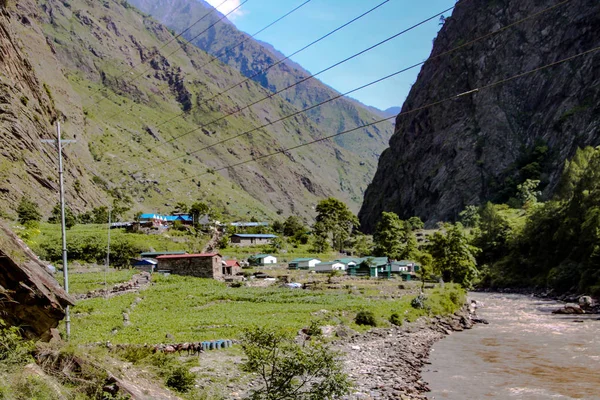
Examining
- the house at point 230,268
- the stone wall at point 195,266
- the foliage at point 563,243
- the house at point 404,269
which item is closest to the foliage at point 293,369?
the stone wall at point 195,266

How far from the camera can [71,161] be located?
117 m

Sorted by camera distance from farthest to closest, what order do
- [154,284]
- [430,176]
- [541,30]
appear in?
[430,176]
[541,30]
[154,284]

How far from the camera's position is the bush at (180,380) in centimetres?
1599

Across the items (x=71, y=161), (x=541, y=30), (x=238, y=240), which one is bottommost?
(x=238, y=240)

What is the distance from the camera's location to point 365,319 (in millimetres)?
37500

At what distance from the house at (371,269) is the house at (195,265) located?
23.9 m

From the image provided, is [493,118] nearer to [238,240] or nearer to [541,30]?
[541,30]

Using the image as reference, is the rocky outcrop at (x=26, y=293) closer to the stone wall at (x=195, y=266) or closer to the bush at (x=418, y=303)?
the bush at (x=418, y=303)

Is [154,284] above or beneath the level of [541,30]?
beneath

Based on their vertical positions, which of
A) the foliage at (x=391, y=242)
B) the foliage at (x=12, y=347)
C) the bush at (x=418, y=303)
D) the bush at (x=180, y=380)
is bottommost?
the bush at (x=180, y=380)

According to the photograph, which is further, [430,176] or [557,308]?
[430,176]

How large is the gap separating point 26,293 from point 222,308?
29.5 metres

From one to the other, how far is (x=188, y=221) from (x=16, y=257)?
11782 cm

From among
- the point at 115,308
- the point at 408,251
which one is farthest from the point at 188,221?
the point at 115,308
